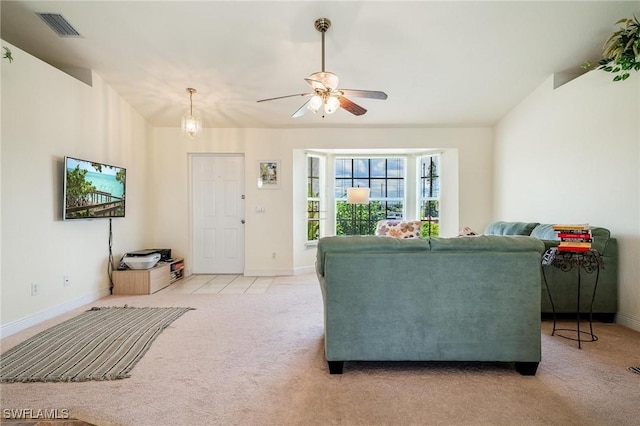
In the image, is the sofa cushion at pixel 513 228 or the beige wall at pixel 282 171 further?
the beige wall at pixel 282 171

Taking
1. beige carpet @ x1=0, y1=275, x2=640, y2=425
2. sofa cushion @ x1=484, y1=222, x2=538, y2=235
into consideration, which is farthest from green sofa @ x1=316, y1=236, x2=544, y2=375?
sofa cushion @ x1=484, y1=222, x2=538, y2=235

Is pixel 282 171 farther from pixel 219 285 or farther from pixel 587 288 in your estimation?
pixel 587 288

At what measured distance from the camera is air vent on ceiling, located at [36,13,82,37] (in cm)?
277

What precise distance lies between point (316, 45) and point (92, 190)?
291 centimetres

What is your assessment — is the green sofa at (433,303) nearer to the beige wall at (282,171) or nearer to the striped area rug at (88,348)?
the striped area rug at (88,348)

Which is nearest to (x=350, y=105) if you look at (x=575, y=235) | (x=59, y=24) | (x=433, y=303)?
(x=433, y=303)

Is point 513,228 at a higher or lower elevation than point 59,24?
lower

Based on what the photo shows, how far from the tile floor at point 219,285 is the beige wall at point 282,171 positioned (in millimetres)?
317

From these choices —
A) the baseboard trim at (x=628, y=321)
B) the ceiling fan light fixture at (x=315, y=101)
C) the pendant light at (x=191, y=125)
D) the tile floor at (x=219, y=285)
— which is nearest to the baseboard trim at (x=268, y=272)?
Answer: the tile floor at (x=219, y=285)

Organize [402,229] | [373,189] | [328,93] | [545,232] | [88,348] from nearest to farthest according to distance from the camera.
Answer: [88,348], [328,93], [545,232], [402,229], [373,189]

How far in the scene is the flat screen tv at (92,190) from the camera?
3.10 m

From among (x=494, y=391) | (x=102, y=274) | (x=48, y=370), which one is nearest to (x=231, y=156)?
(x=102, y=274)

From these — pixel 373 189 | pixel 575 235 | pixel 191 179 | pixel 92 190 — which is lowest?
pixel 575 235

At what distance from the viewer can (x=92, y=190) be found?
135 inches
